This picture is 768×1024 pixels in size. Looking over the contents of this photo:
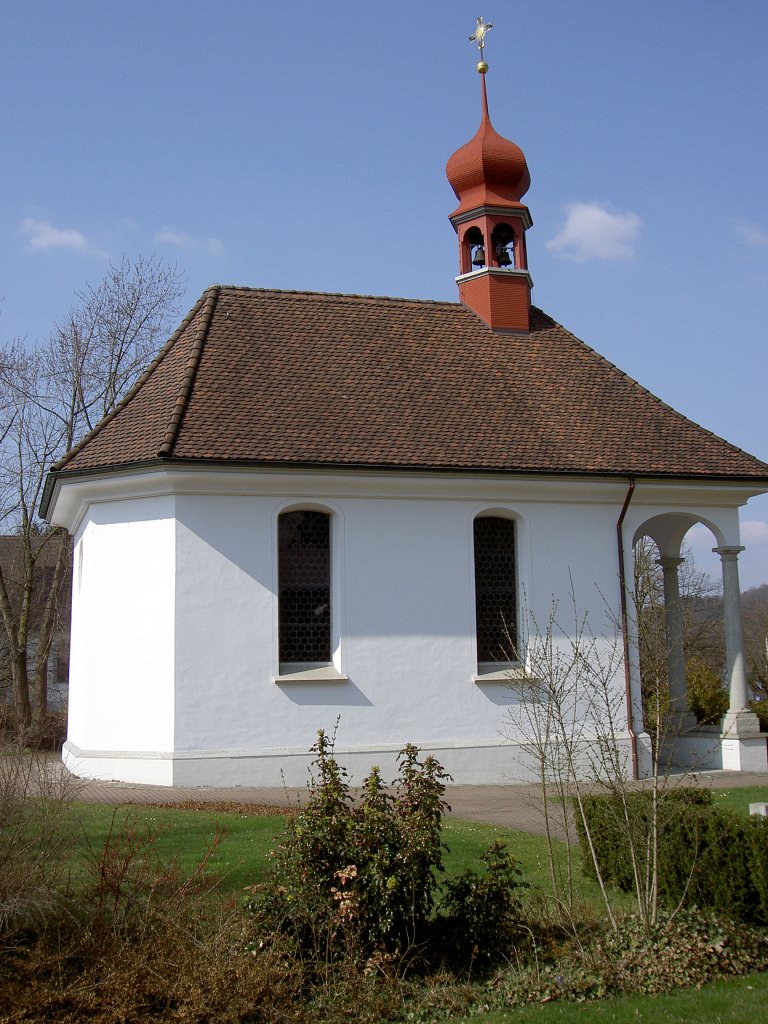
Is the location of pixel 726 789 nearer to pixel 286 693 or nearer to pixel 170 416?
pixel 286 693

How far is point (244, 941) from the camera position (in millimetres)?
6695

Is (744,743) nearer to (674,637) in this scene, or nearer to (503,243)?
(674,637)

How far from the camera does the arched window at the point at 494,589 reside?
1719cm

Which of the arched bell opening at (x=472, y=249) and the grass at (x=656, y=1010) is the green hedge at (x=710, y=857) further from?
the arched bell opening at (x=472, y=249)

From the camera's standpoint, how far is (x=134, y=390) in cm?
1784

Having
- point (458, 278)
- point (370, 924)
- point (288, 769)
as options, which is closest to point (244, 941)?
point (370, 924)

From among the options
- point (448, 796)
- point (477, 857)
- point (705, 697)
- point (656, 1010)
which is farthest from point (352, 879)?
point (705, 697)

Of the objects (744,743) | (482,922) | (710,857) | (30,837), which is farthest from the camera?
(744,743)

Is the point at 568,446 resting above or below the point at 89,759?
above

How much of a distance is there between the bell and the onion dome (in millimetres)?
912

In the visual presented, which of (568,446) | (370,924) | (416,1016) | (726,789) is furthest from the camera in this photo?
(568,446)

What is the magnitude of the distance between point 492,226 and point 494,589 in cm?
890

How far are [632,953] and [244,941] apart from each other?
2820 millimetres

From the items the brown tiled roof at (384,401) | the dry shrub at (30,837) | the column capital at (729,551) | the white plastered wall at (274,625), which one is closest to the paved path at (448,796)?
the white plastered wall at (274,625)
